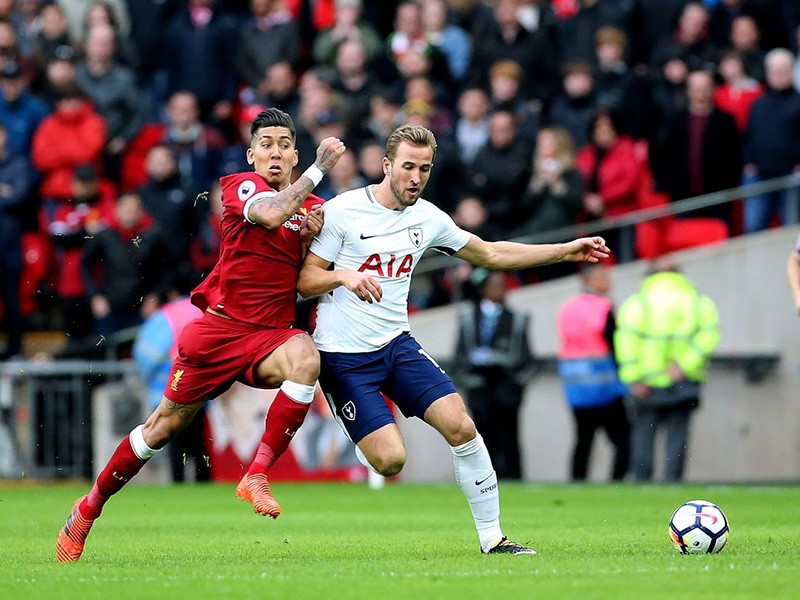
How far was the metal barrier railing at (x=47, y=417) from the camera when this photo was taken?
62.8ft

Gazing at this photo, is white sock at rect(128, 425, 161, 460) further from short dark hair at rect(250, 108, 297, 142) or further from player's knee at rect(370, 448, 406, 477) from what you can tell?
short dark hair at rect(250, 108, 297, 142)

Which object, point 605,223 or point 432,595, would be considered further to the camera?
point 605,223

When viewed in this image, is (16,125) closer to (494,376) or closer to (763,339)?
(494,376)

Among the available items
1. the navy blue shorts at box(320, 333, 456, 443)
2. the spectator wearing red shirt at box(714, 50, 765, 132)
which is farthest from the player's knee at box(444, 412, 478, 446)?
the spectator wearing red shirt at box(714, 50, 765, 132)

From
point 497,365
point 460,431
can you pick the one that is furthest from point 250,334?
point 497,365

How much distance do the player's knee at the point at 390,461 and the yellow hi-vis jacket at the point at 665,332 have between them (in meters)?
8.19

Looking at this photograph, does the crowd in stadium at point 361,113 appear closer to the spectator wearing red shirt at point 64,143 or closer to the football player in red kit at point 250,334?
the spectator wearing red shirt at point 64,143

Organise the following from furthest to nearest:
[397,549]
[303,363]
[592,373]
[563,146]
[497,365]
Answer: [497,365], [563,146], [592,373], [397,549], [303,363]

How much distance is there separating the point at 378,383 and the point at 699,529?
2046 mm

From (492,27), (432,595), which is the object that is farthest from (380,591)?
(492,27)

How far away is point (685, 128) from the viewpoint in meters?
18.5

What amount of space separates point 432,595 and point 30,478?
12543 millimetres

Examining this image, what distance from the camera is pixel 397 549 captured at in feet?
33.7

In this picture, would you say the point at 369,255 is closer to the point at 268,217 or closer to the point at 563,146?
the point at 268,217
